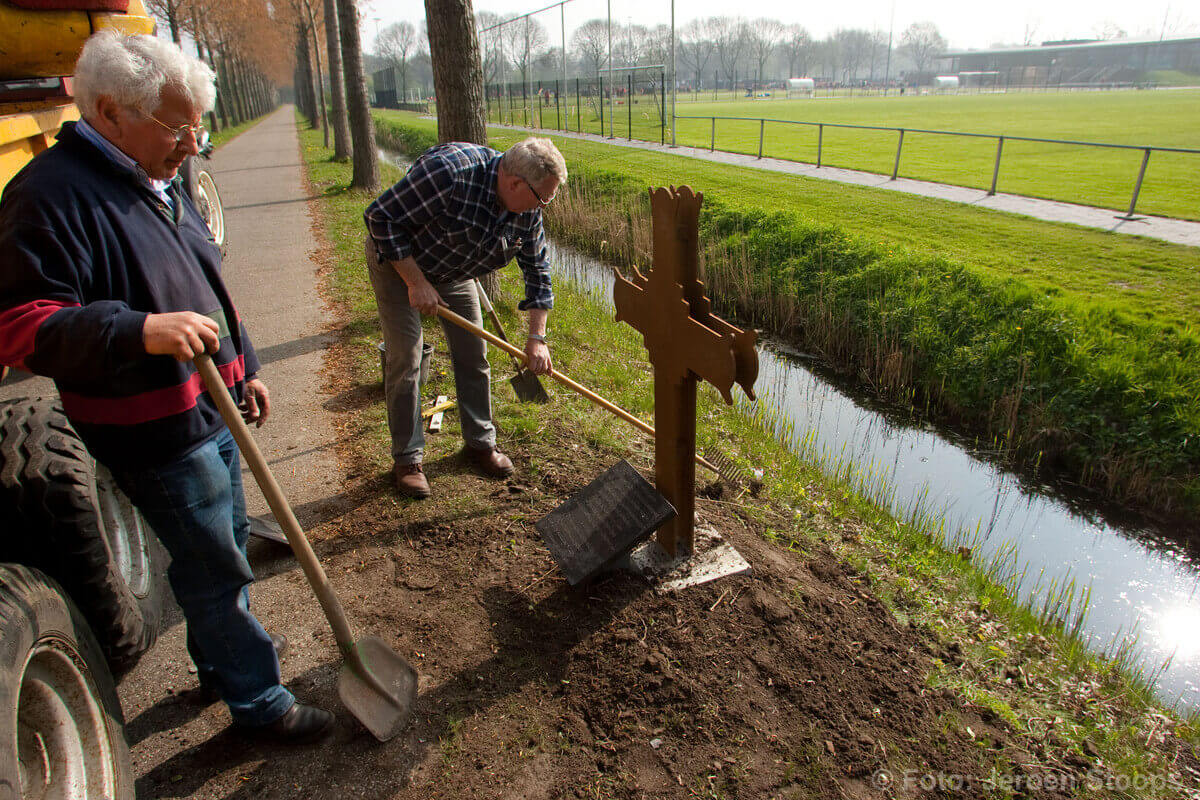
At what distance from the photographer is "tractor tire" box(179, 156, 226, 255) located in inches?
290

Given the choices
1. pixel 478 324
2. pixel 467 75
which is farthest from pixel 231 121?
pixel 478 324

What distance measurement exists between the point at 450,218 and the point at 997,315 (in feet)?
17.0

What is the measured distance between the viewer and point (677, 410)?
2.83 meters

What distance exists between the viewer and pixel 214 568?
205 cm

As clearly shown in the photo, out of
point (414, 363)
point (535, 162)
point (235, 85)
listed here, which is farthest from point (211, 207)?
point (235, 85)

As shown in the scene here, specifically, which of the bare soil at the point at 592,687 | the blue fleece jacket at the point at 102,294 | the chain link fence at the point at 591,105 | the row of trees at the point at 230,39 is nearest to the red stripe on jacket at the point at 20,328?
the blue fleece jacket at the point at 102,294

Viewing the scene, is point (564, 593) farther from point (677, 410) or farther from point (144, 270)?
point (144, 270)

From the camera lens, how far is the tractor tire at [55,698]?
1644mm

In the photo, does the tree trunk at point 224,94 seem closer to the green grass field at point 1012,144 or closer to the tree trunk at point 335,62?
the green grass field at point 1012,144

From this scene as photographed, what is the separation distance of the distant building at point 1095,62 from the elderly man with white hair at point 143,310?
79.7 metres

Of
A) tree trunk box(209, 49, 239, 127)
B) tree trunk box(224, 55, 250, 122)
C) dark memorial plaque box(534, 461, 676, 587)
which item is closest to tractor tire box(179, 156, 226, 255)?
dark memorial plaque box(534, 461, 676, 587)

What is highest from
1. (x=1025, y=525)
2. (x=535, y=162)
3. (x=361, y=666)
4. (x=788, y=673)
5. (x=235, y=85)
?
(x=235, y=85)

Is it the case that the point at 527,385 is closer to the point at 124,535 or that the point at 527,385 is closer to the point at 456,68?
the point at 124,535

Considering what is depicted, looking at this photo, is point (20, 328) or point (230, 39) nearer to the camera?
point (20, 328)
